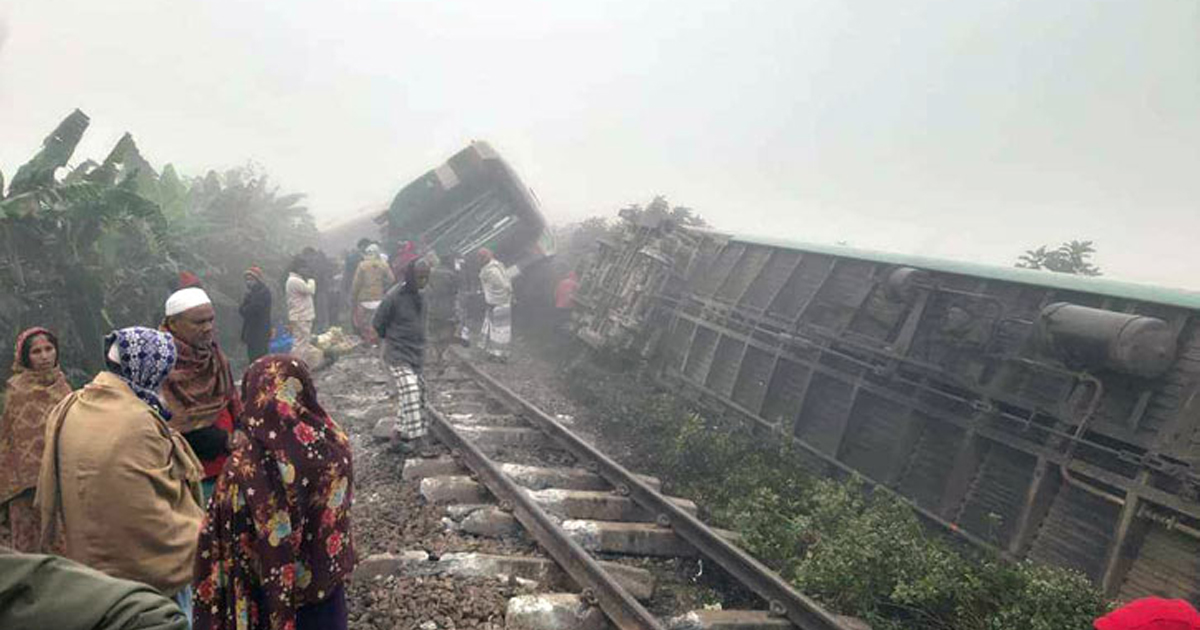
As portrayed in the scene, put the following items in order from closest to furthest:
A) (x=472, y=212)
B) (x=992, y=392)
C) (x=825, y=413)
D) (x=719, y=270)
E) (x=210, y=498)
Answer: (x=210, y=498)
(x=992, y=392)
(x=825, y=413)
(x=719, y=270)
(x=472, y=212)

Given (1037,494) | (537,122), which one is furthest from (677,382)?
(537,122)

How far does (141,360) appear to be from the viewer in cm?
301

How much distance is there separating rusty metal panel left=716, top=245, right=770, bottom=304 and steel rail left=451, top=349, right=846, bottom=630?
3349 millimetres

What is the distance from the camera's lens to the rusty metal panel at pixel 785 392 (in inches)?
317

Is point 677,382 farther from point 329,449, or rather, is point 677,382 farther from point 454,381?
point 329,449

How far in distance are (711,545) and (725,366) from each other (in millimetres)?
4232

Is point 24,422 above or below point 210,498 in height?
below

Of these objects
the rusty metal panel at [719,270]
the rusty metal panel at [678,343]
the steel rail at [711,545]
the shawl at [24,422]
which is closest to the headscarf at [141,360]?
the shawl at [24,422]

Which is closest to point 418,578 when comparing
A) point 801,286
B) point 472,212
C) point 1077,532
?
point 1077,532

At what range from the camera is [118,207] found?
8539mm

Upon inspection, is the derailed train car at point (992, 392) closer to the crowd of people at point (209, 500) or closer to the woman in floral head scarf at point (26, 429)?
the crowd of people at point (209, 500)

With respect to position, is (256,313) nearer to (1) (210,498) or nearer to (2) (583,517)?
(2) (583,517)

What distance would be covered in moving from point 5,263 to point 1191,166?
48132mm

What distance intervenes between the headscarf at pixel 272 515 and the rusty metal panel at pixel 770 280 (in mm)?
7063
